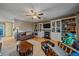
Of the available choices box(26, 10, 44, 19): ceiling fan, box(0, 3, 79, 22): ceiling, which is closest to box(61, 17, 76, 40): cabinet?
box(0, 3, 79, 22): ceiling

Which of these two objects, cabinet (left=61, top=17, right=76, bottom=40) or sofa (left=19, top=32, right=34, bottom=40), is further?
sofa (left=19, top=32, right=34, bottom=40)

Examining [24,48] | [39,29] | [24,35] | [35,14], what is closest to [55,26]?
[39,29]

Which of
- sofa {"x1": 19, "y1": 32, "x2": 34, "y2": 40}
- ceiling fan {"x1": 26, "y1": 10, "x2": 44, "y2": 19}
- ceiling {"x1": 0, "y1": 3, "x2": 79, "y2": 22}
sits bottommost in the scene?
sofa {"x1": 19, "y1": 32, "x2": 34, "y2": 40}

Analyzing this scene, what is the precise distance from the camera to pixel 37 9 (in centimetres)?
214

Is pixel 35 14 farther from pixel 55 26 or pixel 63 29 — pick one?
pixel 63 29

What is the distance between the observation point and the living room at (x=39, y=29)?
2135 mm

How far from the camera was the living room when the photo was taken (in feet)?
7.00

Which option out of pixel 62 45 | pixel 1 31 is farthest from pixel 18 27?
pixel 62 45

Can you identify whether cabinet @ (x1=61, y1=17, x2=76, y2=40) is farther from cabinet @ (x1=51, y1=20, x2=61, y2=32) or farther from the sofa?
the sofa

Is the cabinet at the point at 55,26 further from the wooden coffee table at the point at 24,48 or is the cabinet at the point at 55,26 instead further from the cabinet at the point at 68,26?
the wooden coffee table at the point at 24,48

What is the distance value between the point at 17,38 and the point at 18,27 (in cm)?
20

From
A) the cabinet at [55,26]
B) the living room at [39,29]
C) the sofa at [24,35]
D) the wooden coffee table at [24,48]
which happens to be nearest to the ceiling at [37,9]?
the living room at [39,29]

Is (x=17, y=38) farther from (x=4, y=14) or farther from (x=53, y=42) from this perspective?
(x=53, y=42)

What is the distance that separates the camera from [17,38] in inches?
87.3
